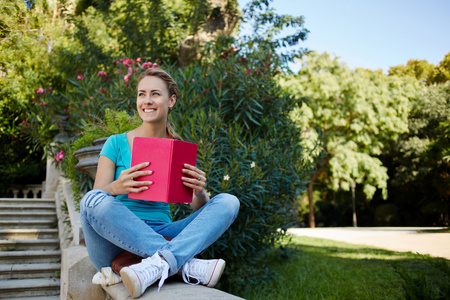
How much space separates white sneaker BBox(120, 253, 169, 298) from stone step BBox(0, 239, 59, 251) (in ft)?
12.0

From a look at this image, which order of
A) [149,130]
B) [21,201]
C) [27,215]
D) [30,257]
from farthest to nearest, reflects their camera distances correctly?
[21,201]
[27,215]
[30,257]
[149,130]

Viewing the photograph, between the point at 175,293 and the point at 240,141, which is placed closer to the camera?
the point at 175,293

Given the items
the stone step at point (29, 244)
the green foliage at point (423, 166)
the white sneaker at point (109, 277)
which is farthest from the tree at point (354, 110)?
the white sneaker at point (109, 277)

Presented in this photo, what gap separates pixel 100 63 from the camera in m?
6.63

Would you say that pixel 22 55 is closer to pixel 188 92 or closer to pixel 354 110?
pixel 188 92

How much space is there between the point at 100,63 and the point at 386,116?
15.4 metres

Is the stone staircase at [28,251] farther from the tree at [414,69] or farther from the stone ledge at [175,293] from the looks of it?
the tree at [414,69]

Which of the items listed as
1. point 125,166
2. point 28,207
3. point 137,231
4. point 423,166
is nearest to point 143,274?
point 137,231

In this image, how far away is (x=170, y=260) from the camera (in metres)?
1.66

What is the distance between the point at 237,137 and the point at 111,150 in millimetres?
2094

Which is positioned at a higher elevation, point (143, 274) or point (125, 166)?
point (125, 166)

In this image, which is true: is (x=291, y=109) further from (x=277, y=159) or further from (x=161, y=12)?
(x=161, y=12)

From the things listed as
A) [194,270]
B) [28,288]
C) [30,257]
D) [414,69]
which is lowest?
[28,288]

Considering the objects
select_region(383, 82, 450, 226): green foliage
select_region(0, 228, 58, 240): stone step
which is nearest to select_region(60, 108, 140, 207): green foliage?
select_region(0, 228, 58, 240): stone step
